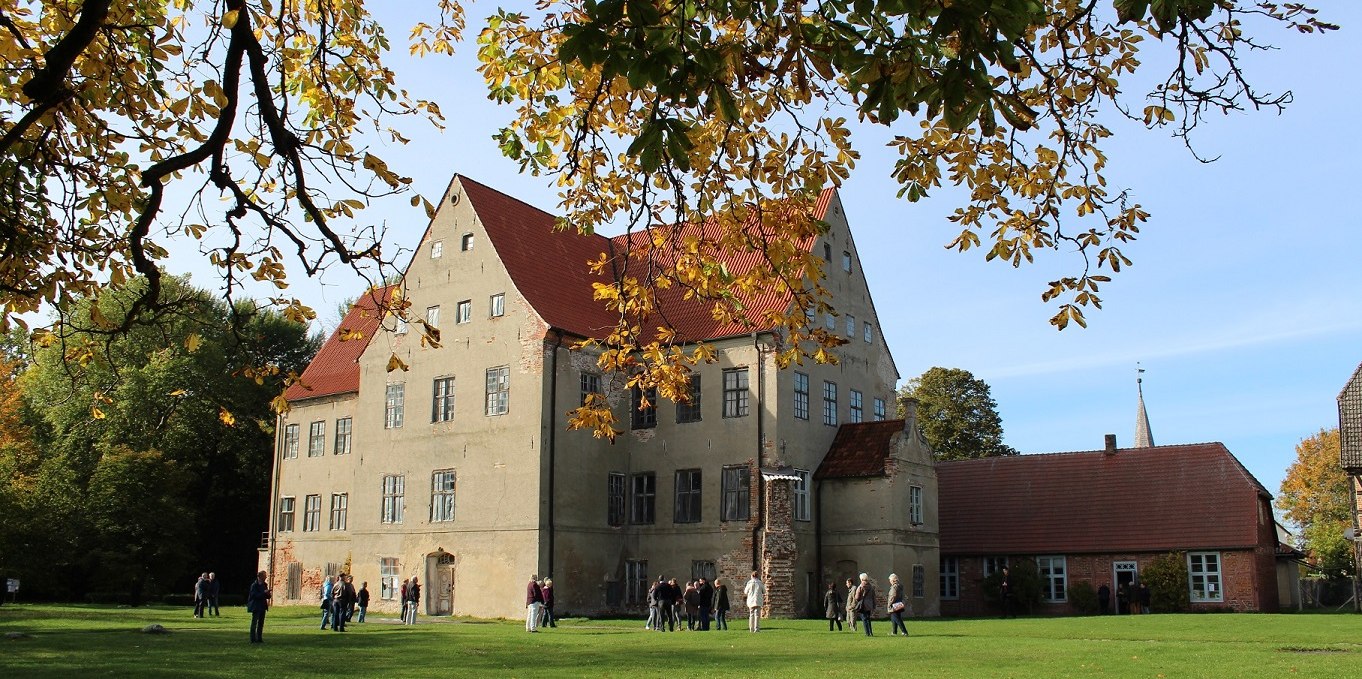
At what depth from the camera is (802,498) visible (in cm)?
3738

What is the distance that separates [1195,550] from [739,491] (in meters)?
16.8

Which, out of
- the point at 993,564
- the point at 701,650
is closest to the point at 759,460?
the point at 993,564

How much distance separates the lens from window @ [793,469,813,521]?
122ft

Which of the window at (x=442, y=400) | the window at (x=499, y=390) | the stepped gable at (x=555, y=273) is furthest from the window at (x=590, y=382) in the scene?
the window at (x=442, y=400)

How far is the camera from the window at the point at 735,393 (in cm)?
3728

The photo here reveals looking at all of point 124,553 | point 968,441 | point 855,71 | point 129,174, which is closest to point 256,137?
point 129,174

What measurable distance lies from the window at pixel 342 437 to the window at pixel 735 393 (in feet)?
52.0

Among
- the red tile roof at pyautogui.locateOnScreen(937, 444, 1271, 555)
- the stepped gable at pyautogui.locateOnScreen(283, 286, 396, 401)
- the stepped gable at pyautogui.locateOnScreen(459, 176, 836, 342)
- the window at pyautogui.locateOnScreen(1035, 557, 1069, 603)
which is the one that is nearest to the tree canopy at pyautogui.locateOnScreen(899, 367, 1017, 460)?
the red tile roof at pyautogui.locateOnScreen(937, 444, 1271, 555)

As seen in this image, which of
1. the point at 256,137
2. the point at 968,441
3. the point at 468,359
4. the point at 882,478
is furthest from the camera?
the point at 968,441

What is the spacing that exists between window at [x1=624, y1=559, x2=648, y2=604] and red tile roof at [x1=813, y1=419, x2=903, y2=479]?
20.8 feet

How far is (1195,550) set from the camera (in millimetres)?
41188

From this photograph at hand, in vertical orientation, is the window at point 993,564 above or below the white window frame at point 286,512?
below

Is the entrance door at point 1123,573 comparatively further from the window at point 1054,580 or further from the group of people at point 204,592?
the group of people at point 204,592

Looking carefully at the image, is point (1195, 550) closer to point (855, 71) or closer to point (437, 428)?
point (437, 428)
